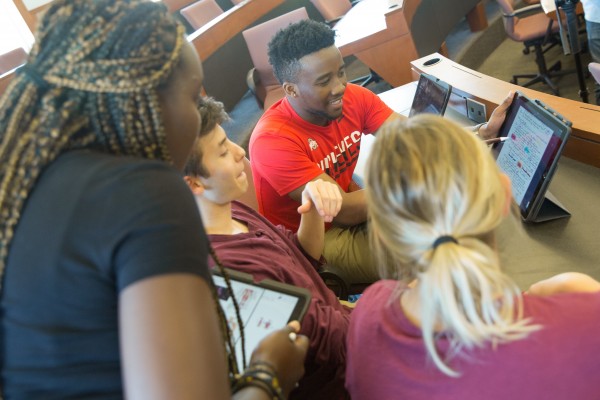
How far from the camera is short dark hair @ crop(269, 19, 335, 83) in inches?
74.7

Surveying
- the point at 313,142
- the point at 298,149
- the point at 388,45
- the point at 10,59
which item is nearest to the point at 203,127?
the point at 298,149

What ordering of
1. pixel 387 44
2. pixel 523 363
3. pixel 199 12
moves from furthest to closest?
pixel 199 12, pixel 387 44, pixel 523 363

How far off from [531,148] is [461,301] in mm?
744

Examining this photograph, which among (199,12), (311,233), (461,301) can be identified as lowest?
(311,233)

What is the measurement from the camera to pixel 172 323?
0.56 metres

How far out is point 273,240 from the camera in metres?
1.40

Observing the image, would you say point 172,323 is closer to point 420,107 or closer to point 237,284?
point 237,284

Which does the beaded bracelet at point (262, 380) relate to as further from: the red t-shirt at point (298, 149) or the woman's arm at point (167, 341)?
the red t-shirt at point (298, 149)

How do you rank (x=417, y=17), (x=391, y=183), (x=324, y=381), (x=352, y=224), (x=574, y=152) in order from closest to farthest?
(x=391, y=183)
(x=324, y=381)
(x=574, y=152)
(x=352, y=224)
(x=417, y=17)

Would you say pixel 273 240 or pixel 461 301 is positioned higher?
pixel 461 301

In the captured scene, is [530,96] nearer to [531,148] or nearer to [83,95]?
[531,148]

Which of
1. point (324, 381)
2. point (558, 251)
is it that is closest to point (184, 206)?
point (324, 381)

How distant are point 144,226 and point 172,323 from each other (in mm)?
110

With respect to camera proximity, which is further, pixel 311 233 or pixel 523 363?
pixel 311 233
